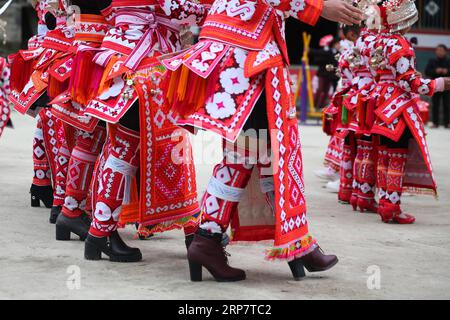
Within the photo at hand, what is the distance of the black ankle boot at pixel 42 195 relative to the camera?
20.2 ft

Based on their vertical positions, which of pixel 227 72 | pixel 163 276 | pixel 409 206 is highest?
pixel 227 72

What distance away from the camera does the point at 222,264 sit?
3895 millimetres

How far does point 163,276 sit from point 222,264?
31 centimetres

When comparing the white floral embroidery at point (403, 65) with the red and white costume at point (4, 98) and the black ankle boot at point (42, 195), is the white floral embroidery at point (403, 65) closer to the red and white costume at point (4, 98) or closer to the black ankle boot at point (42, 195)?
the black ankle boot at point (42, 195)

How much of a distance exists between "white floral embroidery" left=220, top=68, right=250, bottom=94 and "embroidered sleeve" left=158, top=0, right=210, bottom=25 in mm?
548

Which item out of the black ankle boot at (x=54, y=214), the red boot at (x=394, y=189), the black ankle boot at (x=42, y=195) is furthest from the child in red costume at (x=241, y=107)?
the black ankle boot at (x=42, y=195)

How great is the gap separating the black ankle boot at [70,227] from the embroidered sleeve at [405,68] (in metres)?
2.41

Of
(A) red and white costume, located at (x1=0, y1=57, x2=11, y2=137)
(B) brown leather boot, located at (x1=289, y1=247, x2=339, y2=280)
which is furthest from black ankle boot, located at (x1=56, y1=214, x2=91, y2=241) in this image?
(A) red and white costume, located at (x1=0, y1=57, x2=11, y2=137)

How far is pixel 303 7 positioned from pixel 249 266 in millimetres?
1326

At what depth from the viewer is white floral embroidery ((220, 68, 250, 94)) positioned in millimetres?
3789

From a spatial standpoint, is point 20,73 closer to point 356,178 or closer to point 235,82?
point 235,82

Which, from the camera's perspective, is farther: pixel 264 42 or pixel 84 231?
pixel 84 231

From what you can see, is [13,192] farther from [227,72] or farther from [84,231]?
[227,72]
